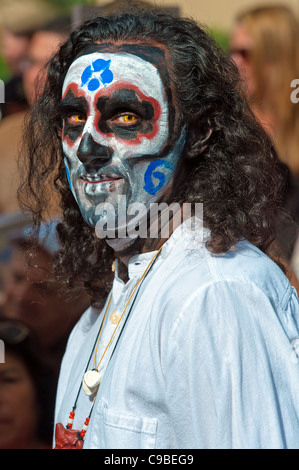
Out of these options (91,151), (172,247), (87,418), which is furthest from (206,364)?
(91,151)

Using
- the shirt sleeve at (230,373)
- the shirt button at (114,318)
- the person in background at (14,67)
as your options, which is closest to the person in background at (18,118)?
the person in background at (14,67)

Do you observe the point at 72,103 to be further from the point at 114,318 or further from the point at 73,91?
the point at 114,318

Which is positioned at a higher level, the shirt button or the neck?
the neck

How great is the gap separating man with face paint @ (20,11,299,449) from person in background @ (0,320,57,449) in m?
0.81

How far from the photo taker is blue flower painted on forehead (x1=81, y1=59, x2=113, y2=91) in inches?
77.3

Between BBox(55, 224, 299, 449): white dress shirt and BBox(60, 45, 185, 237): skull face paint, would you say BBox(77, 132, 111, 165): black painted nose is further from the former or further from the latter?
BBox(55, 224, 299, 449): white dress shirt

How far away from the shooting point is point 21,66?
176 inches

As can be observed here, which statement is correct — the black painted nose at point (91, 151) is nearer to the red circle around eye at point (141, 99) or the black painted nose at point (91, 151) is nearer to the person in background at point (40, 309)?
the red circle around eye at point (141, 99)

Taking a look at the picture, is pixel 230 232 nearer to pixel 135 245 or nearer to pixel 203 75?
pixel 135 245

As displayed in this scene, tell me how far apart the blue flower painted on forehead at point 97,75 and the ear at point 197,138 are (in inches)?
12.1

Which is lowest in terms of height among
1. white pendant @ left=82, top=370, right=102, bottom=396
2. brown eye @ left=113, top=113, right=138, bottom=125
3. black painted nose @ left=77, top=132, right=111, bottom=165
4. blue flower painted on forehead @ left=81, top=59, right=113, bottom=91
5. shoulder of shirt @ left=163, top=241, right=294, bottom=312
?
white pendant @ left=82, top=370, right=102, bottom=396

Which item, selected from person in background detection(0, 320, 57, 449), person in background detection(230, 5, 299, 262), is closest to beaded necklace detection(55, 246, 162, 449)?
person in background detection(0, 320, 57, 449)

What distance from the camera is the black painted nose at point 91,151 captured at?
1.93 m
